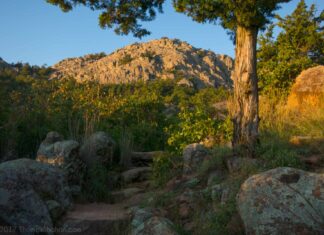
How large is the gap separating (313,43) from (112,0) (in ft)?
42.9

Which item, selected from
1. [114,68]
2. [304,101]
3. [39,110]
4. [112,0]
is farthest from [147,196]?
[114,68]

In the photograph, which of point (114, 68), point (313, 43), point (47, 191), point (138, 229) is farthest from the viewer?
point (114, 68)

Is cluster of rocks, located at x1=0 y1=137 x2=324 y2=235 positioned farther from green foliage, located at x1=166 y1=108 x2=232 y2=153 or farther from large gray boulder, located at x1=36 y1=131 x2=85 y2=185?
green foliage, located at x1=166 y1=108 x2=232 y2=153

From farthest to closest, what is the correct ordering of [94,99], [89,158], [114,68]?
[114,68], [94,99], [89,158]

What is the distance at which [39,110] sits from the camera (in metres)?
10.9

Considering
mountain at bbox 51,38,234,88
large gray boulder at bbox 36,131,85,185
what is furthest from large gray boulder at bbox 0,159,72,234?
mountain at bbox 51,38,234,88

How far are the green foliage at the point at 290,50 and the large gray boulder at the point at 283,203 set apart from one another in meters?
9.47

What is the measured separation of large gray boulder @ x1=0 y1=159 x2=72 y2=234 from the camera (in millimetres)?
5738

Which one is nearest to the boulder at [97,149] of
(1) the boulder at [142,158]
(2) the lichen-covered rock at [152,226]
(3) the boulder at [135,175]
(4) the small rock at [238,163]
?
(3) the boulder at [135,175]

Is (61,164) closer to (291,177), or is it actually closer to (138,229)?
(138,229)

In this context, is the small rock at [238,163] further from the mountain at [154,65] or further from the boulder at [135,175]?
the mountain at [154,65]

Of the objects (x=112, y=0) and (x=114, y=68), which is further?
(x=114, y=68)

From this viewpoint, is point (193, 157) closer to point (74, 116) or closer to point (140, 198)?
point (140, 198)

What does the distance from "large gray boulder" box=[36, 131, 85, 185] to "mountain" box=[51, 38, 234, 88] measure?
40796 millimetres
